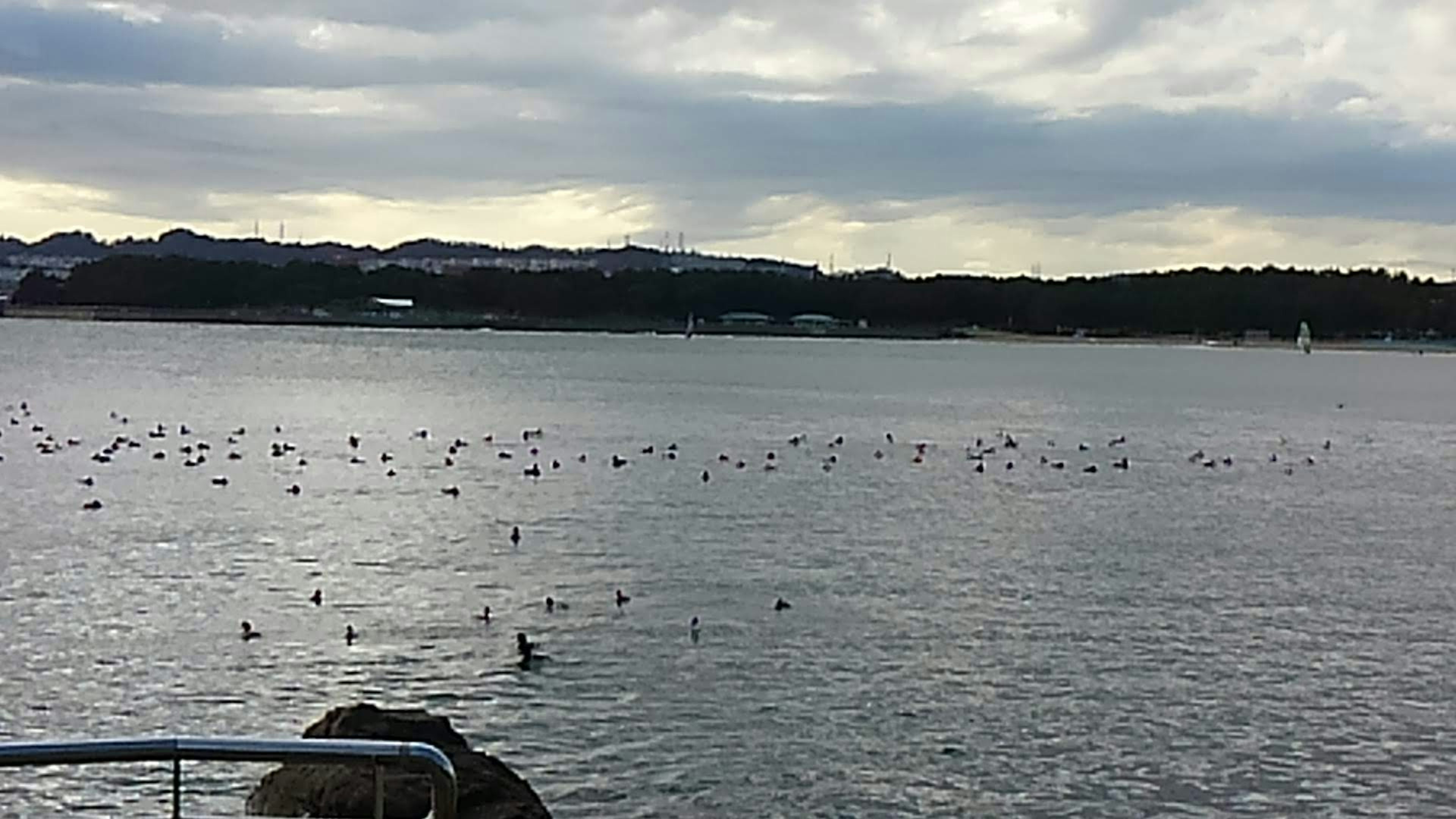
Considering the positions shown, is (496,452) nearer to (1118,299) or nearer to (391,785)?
(391,785)

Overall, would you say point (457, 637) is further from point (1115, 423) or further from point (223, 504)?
point (1115, 423)

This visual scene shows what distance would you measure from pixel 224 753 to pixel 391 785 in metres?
5.57

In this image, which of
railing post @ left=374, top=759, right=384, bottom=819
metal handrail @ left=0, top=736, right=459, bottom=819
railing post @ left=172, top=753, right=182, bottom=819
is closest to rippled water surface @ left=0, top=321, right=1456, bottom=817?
railing post @ left=172, top=753, right=182, bottom=819

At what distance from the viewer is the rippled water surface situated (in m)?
16.7

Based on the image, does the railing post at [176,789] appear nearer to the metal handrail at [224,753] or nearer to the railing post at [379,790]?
the metal handrail at [224,753]

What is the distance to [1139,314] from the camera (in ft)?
643

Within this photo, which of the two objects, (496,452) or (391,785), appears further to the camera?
(496,452)

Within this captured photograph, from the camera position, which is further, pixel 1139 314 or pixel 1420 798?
pixel 1139 314

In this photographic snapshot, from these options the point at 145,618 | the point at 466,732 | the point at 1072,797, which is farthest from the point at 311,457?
the point at 1072,797

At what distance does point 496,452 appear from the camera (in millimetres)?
51125

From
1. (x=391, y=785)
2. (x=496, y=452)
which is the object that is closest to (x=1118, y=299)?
(x=496, y=452)

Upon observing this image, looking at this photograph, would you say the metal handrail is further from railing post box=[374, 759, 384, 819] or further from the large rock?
the large rock

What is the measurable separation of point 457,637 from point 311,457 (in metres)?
27.5

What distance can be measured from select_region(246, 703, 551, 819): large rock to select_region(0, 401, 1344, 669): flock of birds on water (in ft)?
79.1
